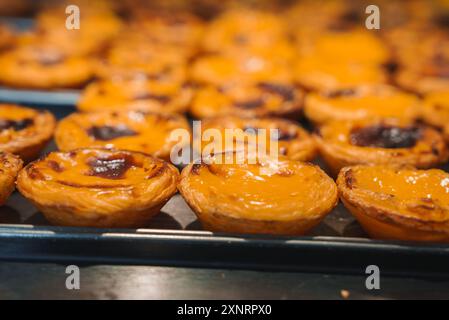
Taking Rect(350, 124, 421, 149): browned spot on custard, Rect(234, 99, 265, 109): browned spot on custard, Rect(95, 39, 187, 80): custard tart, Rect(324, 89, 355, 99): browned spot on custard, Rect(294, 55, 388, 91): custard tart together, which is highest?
Rect(95, 39, 187, 80): custard tart

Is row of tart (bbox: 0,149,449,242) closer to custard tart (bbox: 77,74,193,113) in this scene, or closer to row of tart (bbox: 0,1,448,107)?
custard tart (bbox: 77,74,193,113)

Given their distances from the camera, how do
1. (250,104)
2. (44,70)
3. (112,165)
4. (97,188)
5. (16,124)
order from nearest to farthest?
(97,188), (112,165), (16,124), (250,104), (44,70)

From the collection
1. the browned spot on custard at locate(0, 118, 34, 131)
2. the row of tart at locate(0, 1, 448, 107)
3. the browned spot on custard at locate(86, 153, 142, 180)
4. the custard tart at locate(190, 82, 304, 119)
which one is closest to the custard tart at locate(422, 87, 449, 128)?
the row of tart at locate(0, 1, 448, 107)

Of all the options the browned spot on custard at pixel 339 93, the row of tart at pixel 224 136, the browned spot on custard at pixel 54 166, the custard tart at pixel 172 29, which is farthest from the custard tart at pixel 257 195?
the custard tart at pixel 172 29

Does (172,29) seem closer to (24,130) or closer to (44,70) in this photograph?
(44,70)

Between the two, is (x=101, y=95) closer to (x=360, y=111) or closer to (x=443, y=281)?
(x=360, y=111)

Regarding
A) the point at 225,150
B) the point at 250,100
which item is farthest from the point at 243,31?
the point at 225,150

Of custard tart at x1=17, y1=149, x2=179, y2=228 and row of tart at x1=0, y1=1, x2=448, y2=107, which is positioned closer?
custard tart at x1=17, y1=149, x2=179, y2=228
